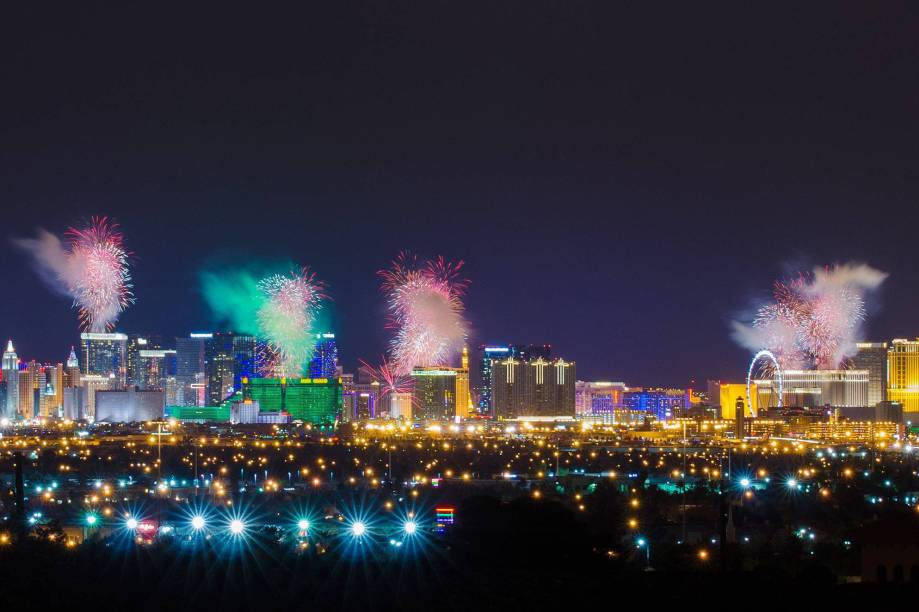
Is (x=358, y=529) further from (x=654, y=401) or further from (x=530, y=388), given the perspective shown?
(x=654, y=401)

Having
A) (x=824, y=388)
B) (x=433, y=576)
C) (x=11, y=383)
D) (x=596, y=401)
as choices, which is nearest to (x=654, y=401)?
(x=596, y=401)

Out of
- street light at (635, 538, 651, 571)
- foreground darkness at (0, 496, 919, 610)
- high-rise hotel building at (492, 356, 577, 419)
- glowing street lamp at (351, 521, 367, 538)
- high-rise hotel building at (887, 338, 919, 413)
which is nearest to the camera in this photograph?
foreground darkness at (0, 496, 919, 610)

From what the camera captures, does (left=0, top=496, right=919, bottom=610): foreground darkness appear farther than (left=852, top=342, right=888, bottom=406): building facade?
No

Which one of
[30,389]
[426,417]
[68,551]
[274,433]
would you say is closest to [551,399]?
[426,417]

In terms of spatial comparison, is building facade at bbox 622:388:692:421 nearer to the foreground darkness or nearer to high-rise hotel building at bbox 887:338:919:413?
high-rise hotel building at bbox 887:338:919:413

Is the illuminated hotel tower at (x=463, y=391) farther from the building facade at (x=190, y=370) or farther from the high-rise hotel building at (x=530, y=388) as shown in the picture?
the building facade at (x=190, y=370)

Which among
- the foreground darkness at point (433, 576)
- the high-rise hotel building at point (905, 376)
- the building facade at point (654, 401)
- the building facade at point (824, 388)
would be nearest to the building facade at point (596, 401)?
the building facade at point (654, 401)

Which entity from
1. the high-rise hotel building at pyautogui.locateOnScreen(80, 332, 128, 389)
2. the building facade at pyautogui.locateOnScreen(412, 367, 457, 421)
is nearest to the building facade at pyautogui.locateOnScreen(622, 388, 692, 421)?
the building facade at pyautogui.locateOnScreen(412, 367, 457, 421)
